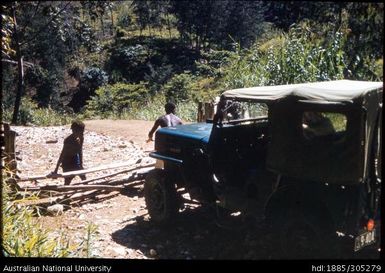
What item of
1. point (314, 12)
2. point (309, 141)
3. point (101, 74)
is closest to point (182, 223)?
point (309, 141)

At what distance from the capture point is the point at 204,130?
583cm

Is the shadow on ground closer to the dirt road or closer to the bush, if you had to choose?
the dirt road

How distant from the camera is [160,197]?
594 centimetres

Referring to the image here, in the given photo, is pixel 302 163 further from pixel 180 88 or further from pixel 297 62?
pixel 180 88

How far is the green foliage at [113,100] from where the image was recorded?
66.0 feet

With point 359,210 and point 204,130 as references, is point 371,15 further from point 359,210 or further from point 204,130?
point 204,130

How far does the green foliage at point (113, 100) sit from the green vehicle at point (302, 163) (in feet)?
47.8

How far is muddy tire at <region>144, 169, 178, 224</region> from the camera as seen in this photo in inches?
228

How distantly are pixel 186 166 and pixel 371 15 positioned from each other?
2.72 meters

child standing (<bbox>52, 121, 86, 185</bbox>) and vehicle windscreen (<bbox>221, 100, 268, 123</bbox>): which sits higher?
vehicle windscreen (<bbox>221, 100, 268, 123</bbox>)

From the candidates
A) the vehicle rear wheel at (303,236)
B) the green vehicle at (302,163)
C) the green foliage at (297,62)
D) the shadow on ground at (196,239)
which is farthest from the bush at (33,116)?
the vehicle rear wheel at (303,236)

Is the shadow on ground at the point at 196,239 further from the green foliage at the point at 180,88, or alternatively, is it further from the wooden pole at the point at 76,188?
the green foliage at the point at 180,88

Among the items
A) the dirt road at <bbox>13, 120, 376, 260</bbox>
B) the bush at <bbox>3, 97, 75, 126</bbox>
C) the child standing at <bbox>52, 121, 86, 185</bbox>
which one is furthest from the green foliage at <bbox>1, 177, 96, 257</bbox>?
the bush at <bbox>3, 97, 75, 126</bbox>

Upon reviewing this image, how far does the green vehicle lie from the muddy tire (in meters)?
0.30
